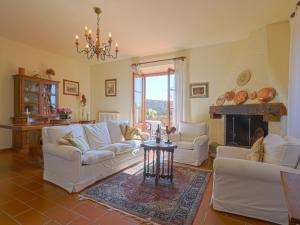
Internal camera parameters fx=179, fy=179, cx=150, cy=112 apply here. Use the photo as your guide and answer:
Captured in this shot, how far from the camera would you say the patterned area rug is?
1.98 meters

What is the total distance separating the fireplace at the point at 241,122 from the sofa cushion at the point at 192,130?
1.32ft

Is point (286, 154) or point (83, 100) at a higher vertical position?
point (83, 100)

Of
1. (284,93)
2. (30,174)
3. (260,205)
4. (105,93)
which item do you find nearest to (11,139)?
(30,174)

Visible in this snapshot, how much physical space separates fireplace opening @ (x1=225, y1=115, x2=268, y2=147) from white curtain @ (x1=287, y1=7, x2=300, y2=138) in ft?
3.60

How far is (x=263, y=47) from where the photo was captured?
366 cm

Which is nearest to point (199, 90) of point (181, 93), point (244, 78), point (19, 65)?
point (181, 93)

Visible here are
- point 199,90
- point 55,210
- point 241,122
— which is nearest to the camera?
point 55,210

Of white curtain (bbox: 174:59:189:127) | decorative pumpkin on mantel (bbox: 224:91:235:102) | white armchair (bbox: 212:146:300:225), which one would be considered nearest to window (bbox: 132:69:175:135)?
white curtain (bbox: 174:59:189:127)

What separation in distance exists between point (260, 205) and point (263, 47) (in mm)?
3125

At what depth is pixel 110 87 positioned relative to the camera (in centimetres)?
620

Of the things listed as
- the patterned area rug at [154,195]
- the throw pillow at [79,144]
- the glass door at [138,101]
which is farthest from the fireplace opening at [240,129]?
the throw pillow at [79,144]

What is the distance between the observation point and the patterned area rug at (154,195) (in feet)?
6.50

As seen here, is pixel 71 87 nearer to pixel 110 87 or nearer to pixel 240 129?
pixel 110 87

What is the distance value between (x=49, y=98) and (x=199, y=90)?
13.8 feet
